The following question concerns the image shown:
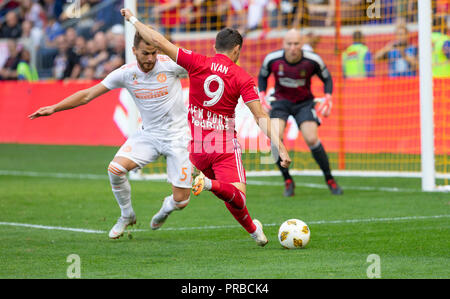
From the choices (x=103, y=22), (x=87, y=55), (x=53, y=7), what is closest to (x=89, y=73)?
(x=87, y=55)

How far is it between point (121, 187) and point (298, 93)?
4314 mm

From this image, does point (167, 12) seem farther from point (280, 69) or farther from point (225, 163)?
point (225, 163)

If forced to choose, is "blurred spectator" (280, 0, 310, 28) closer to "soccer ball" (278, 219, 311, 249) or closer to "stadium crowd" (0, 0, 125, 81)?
"stadium crowd" (0, 0, 125, 81)

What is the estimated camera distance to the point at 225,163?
7.88 metres

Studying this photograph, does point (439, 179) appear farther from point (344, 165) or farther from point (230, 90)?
point (230, 90)

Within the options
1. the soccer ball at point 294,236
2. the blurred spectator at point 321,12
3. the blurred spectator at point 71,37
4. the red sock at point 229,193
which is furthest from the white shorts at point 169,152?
the blurred spectator at point 71,37

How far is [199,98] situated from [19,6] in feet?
72.3

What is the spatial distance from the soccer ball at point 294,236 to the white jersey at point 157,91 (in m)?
1.75

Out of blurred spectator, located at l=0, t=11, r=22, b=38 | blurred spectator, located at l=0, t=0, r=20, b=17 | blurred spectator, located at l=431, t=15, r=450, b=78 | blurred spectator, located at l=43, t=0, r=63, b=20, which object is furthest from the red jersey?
blurred spectator, located at l=0, t=0, r=20, b=17

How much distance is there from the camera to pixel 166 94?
885cm

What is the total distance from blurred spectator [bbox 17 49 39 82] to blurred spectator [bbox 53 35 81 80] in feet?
2.03

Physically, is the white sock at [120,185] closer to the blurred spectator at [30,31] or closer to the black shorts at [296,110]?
the black shorts at [296,110]

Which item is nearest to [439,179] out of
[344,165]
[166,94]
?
[344,165]

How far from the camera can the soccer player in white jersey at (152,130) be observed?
8617 millimetres
